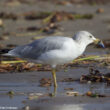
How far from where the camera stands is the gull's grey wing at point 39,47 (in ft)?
21.7

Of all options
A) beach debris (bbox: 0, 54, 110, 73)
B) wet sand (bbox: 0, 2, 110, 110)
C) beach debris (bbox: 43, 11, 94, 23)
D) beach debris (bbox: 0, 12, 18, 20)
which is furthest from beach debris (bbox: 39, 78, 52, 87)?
beach debris (bbox: 0, 12, 18, 20)

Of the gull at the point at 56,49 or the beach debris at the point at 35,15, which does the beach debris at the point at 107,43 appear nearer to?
the gull at the point at 56,49

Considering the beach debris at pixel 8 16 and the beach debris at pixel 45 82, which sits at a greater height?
the beach debris at pixel 8 16

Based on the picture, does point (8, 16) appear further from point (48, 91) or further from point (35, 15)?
point (48, 91)

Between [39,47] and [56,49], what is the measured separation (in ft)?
0.99

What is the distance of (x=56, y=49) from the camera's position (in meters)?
6.59

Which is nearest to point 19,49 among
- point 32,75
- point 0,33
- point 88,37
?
point 32,75

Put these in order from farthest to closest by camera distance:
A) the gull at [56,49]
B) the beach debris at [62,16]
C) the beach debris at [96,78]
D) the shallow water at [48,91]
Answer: the beach debris at [62,16] → the beach debris at [96,78] → the gull at [56,49] → the shallow water at [48,91]

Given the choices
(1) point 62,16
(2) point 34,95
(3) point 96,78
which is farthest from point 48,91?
(1) point 62,16

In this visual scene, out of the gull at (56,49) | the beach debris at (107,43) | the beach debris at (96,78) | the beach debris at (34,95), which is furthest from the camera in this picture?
the beach debris at (107,43)

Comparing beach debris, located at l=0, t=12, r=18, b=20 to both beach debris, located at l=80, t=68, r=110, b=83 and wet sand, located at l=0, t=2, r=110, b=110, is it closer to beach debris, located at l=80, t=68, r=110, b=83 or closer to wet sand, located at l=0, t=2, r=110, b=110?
wet sand, located at l=0, t=2, r=110, b=110

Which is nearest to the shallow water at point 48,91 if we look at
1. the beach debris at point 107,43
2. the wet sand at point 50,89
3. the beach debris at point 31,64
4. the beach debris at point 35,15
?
the wet sand at point 50,89

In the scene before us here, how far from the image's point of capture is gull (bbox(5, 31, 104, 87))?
6.52m

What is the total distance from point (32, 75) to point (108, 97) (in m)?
1.82
